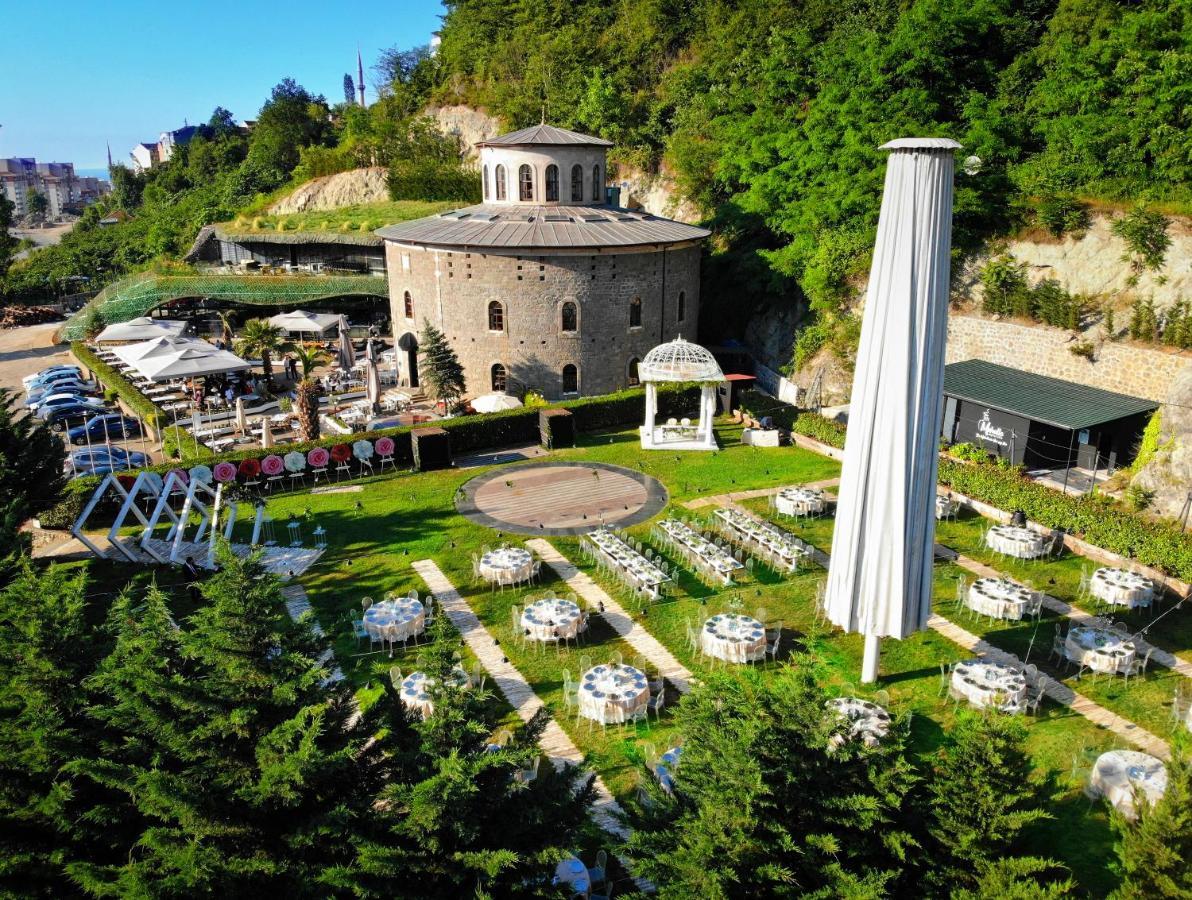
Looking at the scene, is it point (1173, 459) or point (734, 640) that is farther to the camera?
point (1173, 459)

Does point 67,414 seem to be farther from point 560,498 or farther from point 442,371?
point 560,498

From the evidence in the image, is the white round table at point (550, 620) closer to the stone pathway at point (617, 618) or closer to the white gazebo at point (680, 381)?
the stone pathway at point (617, 618)

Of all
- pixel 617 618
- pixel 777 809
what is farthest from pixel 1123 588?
pixel 777 809

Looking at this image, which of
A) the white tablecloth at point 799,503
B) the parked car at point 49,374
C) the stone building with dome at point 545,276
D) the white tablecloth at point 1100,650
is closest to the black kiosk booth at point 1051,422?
the white tablecloth at point 799,503

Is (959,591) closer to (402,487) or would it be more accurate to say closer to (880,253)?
(880,253)

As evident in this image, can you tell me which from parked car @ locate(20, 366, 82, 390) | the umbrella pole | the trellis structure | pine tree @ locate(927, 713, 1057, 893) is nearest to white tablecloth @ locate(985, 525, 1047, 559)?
the umbrella pole

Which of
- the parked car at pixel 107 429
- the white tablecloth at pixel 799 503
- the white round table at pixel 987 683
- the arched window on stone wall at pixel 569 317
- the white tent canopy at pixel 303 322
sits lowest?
the white round table at pixel 987 683

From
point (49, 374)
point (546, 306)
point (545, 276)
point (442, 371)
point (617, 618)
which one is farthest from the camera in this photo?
point (49, 374)

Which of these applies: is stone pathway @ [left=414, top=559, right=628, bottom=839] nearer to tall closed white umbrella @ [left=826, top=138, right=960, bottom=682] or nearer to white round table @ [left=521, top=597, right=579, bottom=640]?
white round table @ [left=521, top=597, right=579, bottom=640]
